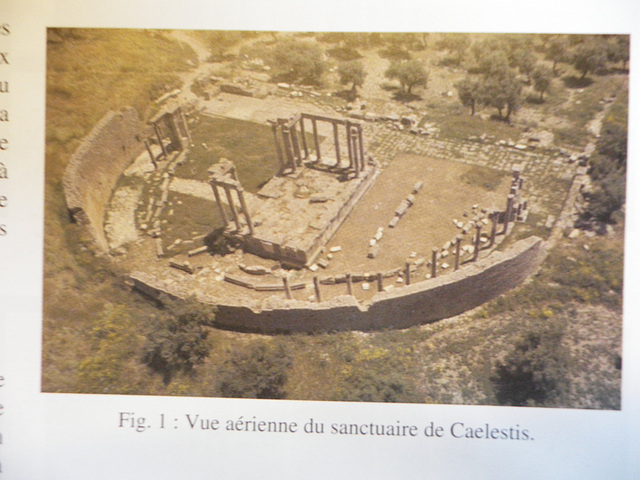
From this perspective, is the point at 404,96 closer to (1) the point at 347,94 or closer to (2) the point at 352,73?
(1) the point at 347,94

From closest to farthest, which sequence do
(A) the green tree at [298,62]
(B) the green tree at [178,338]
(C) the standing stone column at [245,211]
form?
(A) the green tree at [298,62]
(B) the green tree at [178,338]
(C) the standing stone column at [245,211]

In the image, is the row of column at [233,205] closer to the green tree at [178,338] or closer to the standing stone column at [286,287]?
the standing stone column at [286,287]

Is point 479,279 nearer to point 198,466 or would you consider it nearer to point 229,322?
point 229,322

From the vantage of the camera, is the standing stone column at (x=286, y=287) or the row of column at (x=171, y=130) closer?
the standing stone column at (x=286, y=287)

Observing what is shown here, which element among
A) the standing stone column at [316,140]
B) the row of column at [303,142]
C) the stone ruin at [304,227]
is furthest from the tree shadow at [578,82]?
the standing stone column at [316,140]

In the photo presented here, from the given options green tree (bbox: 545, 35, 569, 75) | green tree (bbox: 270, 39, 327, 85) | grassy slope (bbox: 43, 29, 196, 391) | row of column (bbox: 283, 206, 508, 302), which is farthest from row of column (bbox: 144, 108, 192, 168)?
green tree (bbox: 545, 35, 569, 75)

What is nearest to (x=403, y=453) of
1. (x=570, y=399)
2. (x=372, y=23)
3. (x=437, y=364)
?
(x=437, y=364)
